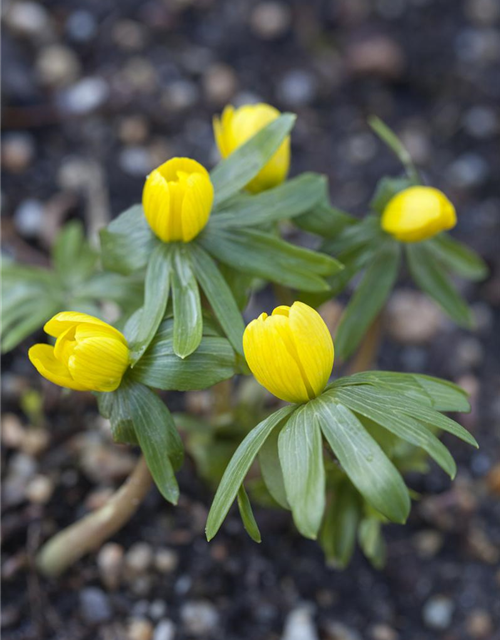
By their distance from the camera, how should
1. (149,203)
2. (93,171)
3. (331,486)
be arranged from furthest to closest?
(93,171)
(331,486)
(149,203)

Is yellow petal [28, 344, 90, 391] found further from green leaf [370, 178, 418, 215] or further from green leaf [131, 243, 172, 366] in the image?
green leaf [370, 178, 418, 215]

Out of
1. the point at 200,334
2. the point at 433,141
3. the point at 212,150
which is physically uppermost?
the point at 200,334

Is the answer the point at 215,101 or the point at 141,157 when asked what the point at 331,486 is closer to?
the point at 141,157

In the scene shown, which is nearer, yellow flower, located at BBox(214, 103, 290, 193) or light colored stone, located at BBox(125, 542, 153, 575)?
yellow flower, located at BBox(214, 103, 290, 193)

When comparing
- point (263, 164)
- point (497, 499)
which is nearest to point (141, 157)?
point (263, 164)

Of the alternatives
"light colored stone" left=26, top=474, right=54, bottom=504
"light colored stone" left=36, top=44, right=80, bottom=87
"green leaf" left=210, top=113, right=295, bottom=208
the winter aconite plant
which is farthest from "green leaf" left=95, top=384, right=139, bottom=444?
"light colored stone" left=36, top=44, right=80, bottom=87

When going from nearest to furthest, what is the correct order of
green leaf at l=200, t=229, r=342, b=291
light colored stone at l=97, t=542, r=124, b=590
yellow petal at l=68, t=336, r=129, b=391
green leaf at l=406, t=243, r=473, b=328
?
yellow petal at l=68, t=336, r=129, b=391 → green leaf at l=200, t=229, r=342, b=291 → green leaf at l=406, t=243, r=473, b=328 → light colored stone at l=97, t=542, r=124, b=590
